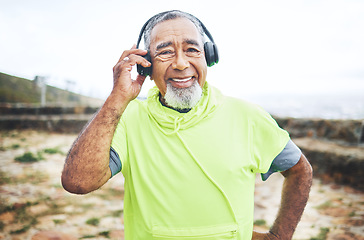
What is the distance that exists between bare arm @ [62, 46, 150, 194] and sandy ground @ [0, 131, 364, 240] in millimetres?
1866

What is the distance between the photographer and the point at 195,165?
4.04 feet

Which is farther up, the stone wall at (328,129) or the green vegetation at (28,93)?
the stone wall at (328,129)

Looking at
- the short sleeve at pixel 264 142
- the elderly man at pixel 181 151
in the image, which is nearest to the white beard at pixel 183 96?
the elderly man at pixel 181 151

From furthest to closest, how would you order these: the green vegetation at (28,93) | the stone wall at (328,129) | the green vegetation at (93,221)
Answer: the green vegetation at (28,93) < the stone wall at (328,129) < the green vegetation at (93,221)

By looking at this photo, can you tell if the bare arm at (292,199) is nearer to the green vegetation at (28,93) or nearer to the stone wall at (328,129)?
the stone wall at (328,129)

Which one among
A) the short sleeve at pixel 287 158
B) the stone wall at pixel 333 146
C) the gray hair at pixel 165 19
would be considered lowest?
the stone wall at pixel 333 146

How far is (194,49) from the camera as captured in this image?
4.88ft

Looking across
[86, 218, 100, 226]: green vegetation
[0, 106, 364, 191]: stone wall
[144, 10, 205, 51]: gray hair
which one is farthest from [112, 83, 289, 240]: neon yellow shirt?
[0, 106, 364, 191]: stone wall

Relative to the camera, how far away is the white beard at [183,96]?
4.63 feet

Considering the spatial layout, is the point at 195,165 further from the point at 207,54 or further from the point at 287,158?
the point at 207,54

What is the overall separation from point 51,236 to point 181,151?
228cm

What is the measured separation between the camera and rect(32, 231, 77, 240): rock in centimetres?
265

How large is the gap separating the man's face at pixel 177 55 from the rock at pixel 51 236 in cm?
218

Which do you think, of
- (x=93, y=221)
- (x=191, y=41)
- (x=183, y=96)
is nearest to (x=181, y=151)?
(x=183, y=96)
